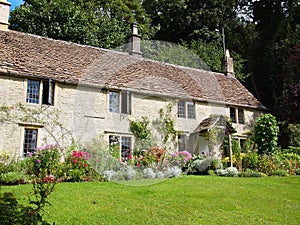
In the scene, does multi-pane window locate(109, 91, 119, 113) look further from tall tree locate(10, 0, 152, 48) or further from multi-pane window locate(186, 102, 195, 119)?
tall tree locate(10, 0, 152, 48)

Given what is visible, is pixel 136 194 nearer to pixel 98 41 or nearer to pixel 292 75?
pixel 292 75

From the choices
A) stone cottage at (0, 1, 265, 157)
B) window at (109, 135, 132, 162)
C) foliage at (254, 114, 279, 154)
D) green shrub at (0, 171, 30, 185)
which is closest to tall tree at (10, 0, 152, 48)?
stone cottage at (0, 1, 265, 157)

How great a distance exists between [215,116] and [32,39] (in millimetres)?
10562

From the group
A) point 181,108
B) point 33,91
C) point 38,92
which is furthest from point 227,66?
point 33,91

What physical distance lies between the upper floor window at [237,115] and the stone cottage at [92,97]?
6 cm

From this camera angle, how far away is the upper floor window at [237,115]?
1916 centimetres

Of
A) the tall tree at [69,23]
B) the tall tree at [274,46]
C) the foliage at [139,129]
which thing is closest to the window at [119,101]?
the foliage at [139,129]

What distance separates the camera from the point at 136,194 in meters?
8.62

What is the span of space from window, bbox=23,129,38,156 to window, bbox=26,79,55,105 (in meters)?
1.30

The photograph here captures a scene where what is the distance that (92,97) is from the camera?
14.9 m

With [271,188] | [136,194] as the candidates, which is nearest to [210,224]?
[136,194]

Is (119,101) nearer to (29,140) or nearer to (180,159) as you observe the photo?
(180,159)

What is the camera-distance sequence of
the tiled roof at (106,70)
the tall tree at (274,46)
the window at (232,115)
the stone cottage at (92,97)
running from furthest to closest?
the tall tree at (274,46)
the window at (232,115)
the tiled roof at (106,70)
the stone cottage at (92,97)

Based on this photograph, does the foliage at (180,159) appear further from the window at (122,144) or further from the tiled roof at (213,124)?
the tiled roof at (213,124)
